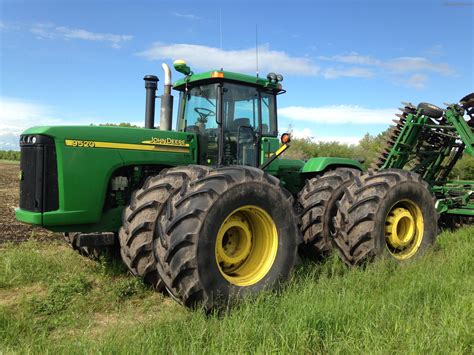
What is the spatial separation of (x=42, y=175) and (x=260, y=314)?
2608 mm

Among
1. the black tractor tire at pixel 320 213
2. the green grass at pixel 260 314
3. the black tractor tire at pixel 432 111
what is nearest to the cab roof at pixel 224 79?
the black tractor tire at pixel 320 213

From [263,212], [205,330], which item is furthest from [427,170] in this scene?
[205,330]

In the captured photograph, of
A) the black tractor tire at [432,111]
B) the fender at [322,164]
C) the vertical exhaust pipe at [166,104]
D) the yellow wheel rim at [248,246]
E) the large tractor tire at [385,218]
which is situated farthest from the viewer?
the black tractor tire at [432,111]

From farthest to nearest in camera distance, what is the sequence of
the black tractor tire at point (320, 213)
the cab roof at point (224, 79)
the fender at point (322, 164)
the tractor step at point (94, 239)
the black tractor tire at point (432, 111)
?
the black tractor tire at point (432, 111) → the fender at point (322, 164) → the black tractor tire at point (320, 213) → the cab roof at point (224, 79) → the tractor step at point (94, 239)

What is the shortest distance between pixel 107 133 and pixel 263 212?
195cm

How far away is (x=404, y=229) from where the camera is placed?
6.24 metres

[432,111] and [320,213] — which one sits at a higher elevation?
[432,111]

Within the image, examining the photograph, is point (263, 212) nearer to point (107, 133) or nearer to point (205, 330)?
point (205, 330)

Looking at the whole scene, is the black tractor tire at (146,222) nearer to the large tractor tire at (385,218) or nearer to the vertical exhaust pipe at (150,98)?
the vertical exhaust pipe at (150,98)

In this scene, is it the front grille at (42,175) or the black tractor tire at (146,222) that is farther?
the front grille at (42,175)

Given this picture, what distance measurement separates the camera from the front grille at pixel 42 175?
14.8 ft

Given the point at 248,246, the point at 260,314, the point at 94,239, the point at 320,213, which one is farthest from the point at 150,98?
the point at 260,314

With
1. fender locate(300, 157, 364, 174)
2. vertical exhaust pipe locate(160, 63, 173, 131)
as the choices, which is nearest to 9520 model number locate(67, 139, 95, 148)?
vertical exhaust pipe locate(160, 63, 173, 131)

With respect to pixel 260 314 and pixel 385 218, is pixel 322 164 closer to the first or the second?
pixel 385 218
